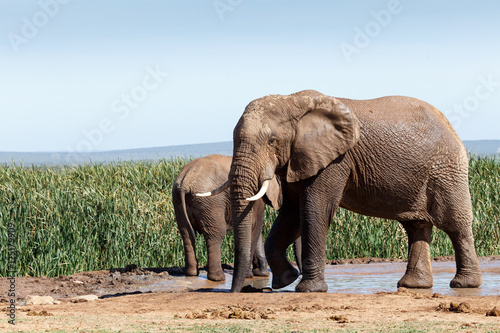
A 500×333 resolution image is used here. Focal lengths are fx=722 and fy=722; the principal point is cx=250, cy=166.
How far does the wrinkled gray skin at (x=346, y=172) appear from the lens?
8.09m

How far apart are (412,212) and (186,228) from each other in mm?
3703

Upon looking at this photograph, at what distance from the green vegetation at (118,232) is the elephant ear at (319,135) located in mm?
4998

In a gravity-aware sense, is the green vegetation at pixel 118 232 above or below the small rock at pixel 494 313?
above

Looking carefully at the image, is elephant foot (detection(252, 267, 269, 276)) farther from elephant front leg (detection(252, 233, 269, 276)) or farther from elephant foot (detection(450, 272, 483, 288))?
elephant foot (detection(450, 272, 483, 288))

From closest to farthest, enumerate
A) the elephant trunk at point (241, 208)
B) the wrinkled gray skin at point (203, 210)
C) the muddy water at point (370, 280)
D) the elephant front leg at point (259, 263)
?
the elephant trunk at point (241, 208) < the muddy water at point (370, 280) < the wrinkled gray skin at point (203, 210) < the elephant front leg at point (259, 263)

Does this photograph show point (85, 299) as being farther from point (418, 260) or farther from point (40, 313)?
point (418, 260)

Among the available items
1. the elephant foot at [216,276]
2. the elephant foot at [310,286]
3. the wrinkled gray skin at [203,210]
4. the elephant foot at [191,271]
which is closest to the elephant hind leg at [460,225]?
the elephant foot at [310,286]

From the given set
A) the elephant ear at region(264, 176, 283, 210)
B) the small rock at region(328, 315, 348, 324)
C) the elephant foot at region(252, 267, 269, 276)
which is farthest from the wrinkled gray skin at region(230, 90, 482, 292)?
the elephant foot at region(252, 267, 269, 276)

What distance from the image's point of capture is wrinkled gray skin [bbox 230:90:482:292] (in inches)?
318

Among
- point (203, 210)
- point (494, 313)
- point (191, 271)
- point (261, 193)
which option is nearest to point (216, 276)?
point (191, 271)

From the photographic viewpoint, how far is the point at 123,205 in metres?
12.9

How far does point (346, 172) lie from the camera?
8461 mm

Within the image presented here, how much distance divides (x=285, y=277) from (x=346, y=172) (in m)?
1.50

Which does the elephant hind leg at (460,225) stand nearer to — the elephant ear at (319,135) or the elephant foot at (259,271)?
the elephant ear at (319,135)
